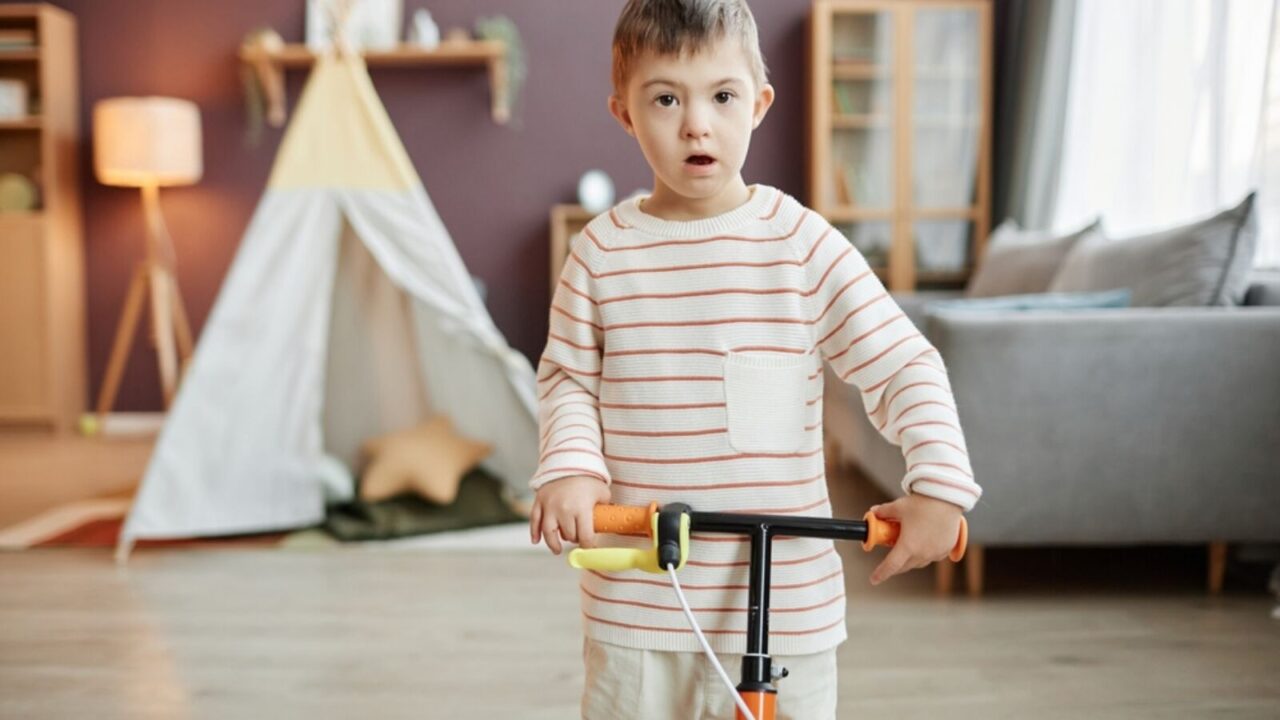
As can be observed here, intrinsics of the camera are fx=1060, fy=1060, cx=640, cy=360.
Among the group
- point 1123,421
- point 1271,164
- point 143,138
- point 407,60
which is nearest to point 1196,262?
point 1123,421

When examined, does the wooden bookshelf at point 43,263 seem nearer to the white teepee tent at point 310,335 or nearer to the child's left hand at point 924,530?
the white teepee tent at point 310,335

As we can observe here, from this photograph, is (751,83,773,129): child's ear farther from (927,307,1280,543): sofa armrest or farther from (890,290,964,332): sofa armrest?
(890,290,964,332): sofa armrest

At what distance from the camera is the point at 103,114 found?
468cm

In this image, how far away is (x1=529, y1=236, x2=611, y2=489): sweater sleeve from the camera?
36.6 inches

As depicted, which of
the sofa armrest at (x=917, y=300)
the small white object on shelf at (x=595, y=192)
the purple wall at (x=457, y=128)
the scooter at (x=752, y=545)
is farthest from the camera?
the purple wall at (x=457, y=128)

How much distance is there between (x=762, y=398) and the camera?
3.01 ft

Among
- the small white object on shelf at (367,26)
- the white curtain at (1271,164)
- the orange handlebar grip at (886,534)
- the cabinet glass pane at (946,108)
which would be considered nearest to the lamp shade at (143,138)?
the small white object on shelf at (367,26)

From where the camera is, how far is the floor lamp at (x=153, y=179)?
4684 millimetres

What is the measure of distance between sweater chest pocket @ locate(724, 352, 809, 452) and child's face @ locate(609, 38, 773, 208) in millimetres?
154

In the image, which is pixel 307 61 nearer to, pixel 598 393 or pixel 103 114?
pixel 103 114

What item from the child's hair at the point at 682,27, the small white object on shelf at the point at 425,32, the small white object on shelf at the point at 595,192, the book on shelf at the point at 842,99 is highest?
the small white object on shelf at the point at 425,32

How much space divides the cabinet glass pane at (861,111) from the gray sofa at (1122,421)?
2.69 m

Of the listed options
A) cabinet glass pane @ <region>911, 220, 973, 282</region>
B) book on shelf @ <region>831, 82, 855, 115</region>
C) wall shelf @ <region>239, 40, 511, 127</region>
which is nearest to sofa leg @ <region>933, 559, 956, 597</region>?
cabinet glass pane @ <region>911, 220, 973, 282</region>

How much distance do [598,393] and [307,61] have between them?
4591 mm
